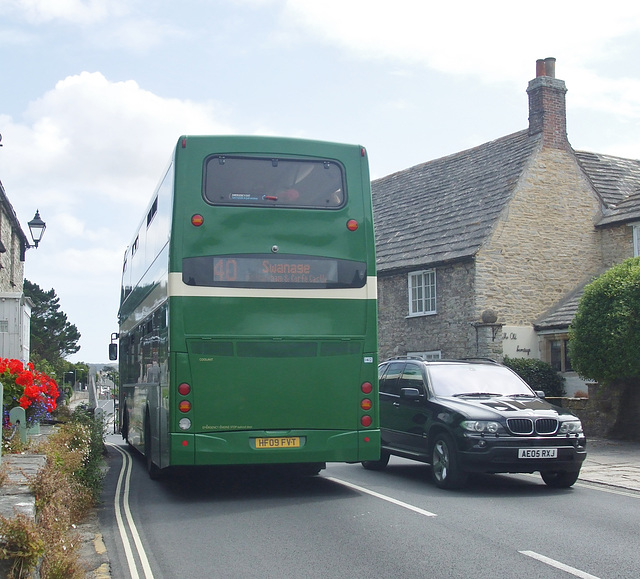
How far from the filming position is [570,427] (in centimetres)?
1181

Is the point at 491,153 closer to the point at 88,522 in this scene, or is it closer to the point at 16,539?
the point at 88,522

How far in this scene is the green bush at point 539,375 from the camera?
25.4 metres

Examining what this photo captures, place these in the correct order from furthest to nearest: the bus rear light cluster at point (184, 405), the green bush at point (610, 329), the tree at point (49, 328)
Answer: the tree at point (49, 328), the green bush at point (610, 329), the bus rear light cluster at point (184, 405)

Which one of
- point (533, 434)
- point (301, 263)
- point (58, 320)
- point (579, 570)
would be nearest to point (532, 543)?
point (579, 570)

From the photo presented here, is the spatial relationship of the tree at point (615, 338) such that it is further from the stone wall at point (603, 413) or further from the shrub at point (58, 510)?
the shrub at point (58, 510)

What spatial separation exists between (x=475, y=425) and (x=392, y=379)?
10.3 feet

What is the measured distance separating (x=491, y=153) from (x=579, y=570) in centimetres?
2611

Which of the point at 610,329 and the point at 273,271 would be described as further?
the point at 610,329

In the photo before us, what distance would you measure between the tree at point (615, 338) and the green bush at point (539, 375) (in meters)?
5.24

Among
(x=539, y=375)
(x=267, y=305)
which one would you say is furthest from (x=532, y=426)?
(x=539, y=375)

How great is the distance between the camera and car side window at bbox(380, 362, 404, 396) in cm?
1433

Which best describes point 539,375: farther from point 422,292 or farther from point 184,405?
point 184,405

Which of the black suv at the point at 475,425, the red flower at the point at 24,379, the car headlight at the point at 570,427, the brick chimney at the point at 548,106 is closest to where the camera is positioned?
the black suv at the point at 475,425

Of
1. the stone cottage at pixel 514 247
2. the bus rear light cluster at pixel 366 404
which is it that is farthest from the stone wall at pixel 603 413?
the bus rear light cluster at pixel 366 404
